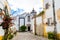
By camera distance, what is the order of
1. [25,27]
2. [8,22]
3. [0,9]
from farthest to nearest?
[25,27], [0,9], [8,22]

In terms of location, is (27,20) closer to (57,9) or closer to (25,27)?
(25,27)

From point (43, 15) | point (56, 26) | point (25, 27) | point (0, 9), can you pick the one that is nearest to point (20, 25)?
point (25, 27)

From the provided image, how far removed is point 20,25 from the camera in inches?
1550

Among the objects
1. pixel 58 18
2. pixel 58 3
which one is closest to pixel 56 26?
pixel 58 18

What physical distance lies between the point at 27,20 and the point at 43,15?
70.9ft

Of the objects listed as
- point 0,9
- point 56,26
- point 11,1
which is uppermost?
point 11,1

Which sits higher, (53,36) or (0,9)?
(0,9)

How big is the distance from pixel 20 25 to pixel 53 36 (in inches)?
1053

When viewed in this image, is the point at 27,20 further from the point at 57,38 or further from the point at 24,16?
the point at 57,38

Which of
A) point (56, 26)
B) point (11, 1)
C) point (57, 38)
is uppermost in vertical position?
point (11, 1)

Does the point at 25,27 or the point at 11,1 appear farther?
the point at 25,27

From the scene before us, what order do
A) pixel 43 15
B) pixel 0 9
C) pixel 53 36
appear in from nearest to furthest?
pixel 0 9
pixel 53 36
pixel 43 15

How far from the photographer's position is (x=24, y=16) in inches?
1619

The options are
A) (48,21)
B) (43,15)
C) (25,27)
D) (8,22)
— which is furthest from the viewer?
(25,27)
